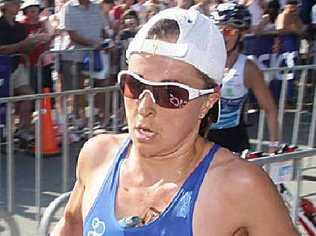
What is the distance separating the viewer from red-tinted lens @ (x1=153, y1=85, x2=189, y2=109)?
6.59 feet

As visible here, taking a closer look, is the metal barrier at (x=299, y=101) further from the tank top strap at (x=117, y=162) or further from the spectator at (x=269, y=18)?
the tank top strap at (x=117, y=162)

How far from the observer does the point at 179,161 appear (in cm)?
211

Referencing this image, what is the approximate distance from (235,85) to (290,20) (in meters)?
6.32

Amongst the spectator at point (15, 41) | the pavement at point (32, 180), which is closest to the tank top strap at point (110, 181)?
the pavement at point (32, 180)

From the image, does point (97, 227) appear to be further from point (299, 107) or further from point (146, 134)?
point (299, 107)

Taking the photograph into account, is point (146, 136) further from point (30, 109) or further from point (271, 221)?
point (30, 109)

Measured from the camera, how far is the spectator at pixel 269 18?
10823 millimetres

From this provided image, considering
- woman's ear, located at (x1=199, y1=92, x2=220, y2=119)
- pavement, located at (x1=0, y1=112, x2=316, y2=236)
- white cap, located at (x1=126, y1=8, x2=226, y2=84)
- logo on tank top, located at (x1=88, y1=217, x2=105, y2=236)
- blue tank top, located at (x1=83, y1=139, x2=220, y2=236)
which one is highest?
white cap, located at (x1=126, y1=8, x2=226, y2=84)

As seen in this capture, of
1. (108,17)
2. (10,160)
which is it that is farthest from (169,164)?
(108,17)

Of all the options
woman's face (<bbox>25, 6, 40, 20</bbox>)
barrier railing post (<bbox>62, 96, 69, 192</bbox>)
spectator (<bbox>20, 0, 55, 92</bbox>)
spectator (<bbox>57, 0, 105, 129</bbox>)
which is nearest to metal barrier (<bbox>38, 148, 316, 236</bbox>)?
barrier railing post (<bbox>62, 96, 69, 192</bbox>)

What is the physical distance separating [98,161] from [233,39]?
2.69 m

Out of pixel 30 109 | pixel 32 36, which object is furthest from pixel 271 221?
pixel 32 36

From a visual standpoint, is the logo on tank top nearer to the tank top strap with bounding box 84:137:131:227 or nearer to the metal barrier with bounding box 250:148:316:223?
the tank top strap with bounding box 84:137:131:227

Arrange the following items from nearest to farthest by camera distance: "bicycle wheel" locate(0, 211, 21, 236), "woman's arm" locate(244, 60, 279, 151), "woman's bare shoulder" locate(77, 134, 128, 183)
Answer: "woman's bare shoulder" locate(77, 134, 128, 183)
"bicycle wheel" locate(0, 211, 21, 236)
"woman's arm" locate(244, 60, 279, 151)
